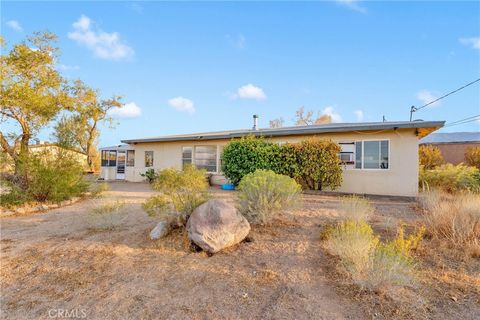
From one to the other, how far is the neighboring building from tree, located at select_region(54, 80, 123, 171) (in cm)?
2828

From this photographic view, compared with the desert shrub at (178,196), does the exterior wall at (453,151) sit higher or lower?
higher

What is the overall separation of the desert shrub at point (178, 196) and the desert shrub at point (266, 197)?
851mm

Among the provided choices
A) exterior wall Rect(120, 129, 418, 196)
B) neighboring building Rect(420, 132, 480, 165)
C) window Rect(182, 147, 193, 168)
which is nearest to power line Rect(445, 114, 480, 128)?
neighboring building Rect(420, 132, 480, 165)

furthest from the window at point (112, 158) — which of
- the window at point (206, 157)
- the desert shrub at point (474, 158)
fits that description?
the desert shrub at point (474, 158)

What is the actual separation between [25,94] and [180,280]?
1076 centimetres

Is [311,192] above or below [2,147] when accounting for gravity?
below

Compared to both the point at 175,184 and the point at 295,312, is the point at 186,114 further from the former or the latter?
the point at 295,312

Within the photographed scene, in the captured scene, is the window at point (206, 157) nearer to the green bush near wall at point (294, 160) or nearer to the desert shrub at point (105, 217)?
the green bush near wall at point (294, 160)

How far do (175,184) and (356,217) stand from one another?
342cm

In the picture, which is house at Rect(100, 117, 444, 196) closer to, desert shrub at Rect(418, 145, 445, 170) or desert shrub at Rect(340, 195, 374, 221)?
desert shrub at Rect(340, 195, 374, 221)

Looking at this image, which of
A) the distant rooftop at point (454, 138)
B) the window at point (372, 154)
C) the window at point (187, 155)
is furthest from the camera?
the distant rooftop at point (454, 138)

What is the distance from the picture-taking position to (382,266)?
2.89m

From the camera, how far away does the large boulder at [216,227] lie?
156 inches

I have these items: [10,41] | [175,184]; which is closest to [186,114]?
[10,41]
